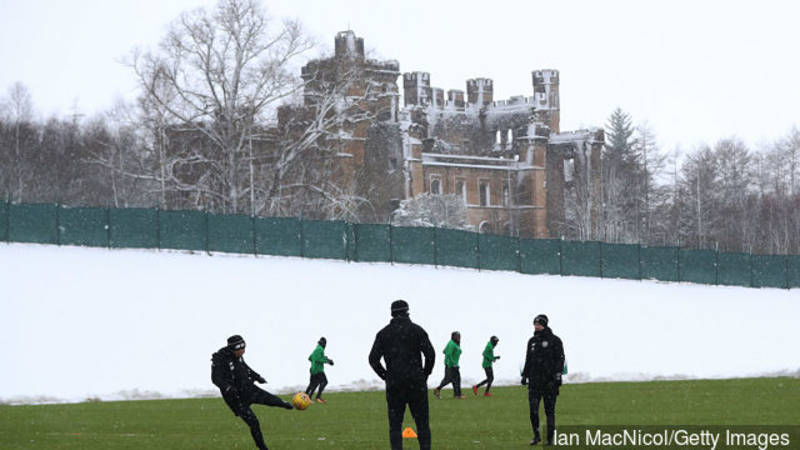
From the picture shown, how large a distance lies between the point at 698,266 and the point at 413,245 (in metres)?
16.2

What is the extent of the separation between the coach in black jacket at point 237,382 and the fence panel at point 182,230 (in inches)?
1384

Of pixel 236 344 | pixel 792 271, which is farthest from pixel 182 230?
pixel 236 344

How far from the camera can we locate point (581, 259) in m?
61.4

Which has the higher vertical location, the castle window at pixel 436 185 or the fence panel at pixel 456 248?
the castle window at pixel 436 185

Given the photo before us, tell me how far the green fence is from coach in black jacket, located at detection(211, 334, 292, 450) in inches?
1354

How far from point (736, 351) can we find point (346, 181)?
4266 cm

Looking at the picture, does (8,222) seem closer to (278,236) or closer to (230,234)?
(230,234)

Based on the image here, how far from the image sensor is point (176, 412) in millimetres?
28328

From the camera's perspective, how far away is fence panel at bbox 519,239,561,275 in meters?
60.1

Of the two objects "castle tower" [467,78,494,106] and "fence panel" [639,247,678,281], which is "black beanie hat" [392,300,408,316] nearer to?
"fence panel" [639,247,678,281]

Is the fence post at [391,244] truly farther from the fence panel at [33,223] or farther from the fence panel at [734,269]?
the fence panel at [734,269]

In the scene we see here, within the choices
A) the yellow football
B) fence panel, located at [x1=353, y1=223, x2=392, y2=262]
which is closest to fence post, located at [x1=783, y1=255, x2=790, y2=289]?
fence panel, located at [x1=353, y1=223, x2=392, y2=262]

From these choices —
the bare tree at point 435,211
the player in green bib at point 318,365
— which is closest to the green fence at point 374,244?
the player in green bib at point 318,365

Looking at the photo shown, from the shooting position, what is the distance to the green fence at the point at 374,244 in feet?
165
